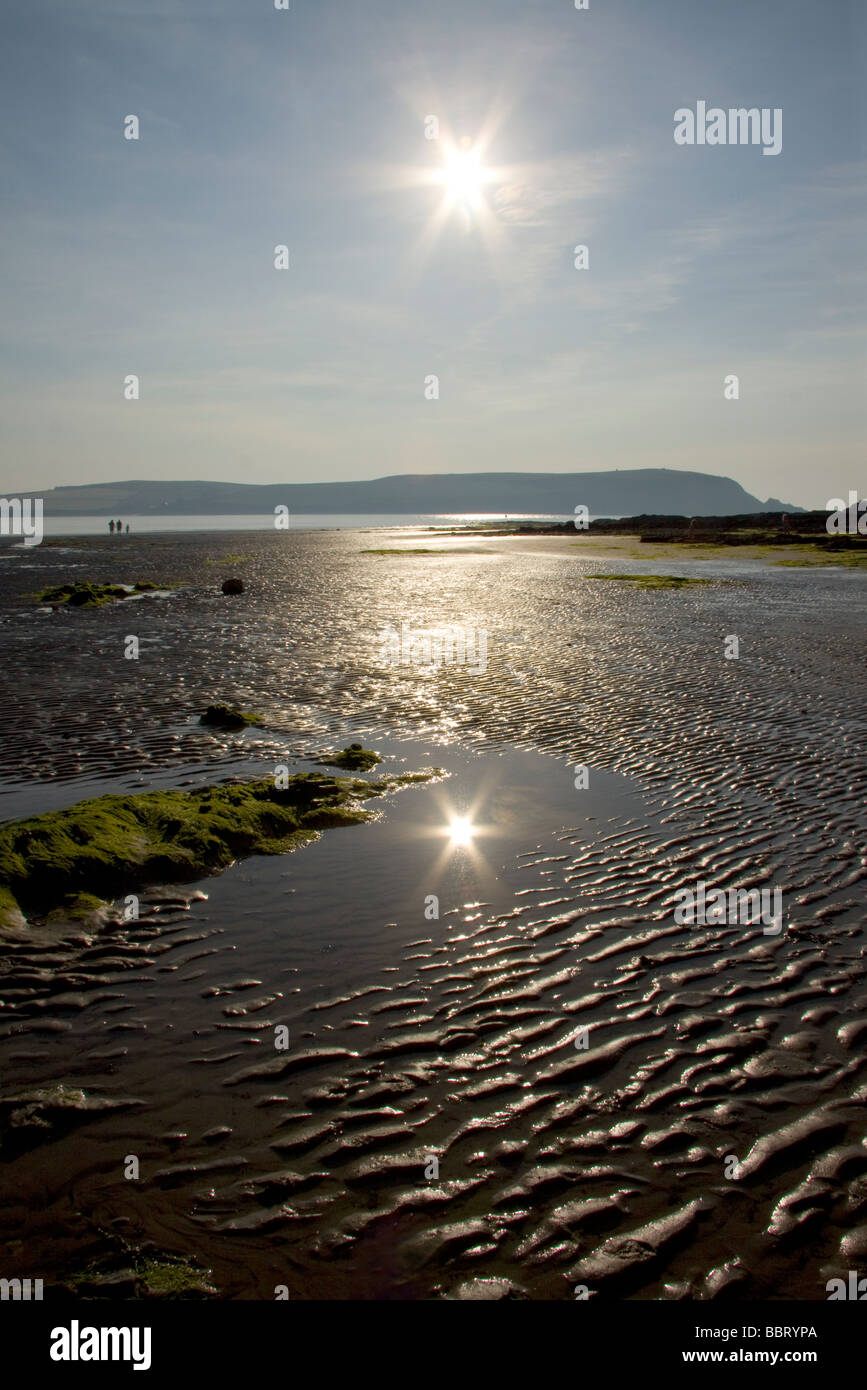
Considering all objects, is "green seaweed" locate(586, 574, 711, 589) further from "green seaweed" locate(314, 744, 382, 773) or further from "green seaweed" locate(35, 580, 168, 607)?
"green seaweed" locate(314, 744, 382, 773)

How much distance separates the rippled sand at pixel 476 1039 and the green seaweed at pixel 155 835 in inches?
22.0

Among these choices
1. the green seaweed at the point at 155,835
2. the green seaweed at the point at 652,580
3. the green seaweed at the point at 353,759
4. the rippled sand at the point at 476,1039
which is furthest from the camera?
the green seaweed at the point at 652,580

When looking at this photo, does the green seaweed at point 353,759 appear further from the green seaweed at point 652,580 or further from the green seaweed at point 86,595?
the green seaweed at point 652,580

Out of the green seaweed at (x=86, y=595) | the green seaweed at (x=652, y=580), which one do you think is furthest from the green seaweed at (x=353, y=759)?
the green seaweed at (x=652, y=580)

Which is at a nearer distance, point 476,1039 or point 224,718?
point 476,1039

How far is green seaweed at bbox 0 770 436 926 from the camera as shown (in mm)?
9047

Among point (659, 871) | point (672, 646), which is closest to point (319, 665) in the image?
point (672, 646)

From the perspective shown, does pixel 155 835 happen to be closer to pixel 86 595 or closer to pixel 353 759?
pixel 353 759

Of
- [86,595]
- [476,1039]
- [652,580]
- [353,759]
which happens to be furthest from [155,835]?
[652,580]

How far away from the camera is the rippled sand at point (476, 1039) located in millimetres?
4855

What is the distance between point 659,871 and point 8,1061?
7.12 metres

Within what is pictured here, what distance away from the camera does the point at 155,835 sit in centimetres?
1042

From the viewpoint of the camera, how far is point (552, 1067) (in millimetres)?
6398

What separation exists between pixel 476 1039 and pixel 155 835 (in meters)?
5.47
